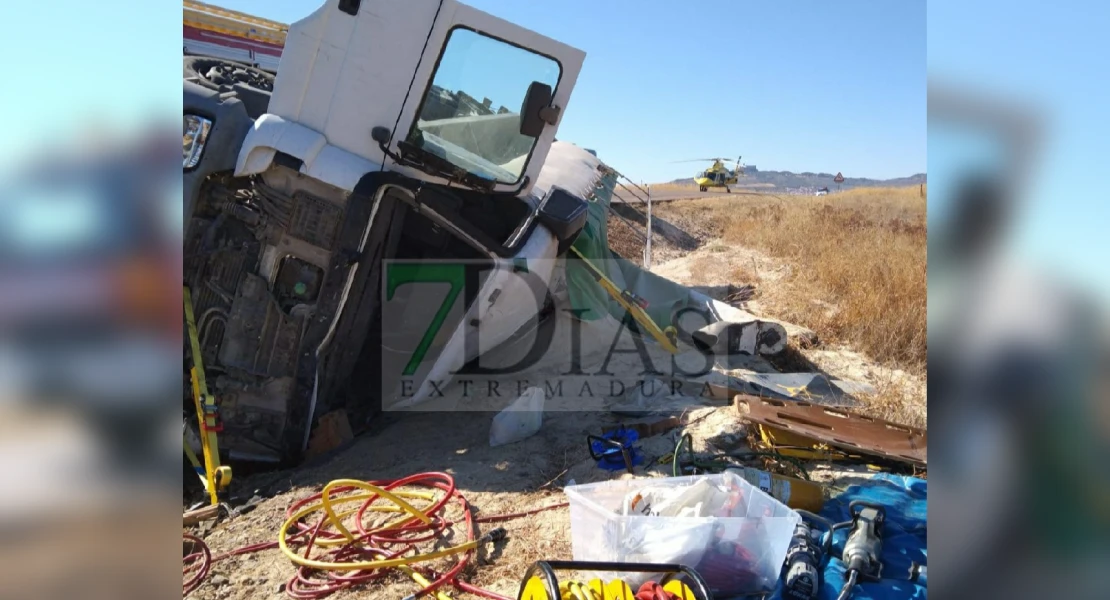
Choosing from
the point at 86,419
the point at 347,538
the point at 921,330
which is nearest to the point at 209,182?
the point at 347,538

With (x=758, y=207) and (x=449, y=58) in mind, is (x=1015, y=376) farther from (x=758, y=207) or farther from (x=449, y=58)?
(x=758, y=207)

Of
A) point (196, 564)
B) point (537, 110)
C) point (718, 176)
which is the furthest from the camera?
point (718, 176)

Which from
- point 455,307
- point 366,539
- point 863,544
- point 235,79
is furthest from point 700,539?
point 235,79

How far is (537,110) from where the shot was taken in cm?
437

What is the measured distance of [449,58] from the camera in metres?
4.29

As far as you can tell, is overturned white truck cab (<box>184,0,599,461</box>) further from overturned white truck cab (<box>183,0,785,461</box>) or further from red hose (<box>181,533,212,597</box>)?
red hose (<box>181,533,212,597</box>)

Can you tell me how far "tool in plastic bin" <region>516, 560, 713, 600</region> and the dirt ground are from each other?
49 centimetres

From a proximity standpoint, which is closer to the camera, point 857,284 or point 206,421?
point 206,421

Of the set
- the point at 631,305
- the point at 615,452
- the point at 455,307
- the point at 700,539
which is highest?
the point at 631,305

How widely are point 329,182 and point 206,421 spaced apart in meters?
1.53

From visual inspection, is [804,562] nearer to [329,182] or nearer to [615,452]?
[615,452]

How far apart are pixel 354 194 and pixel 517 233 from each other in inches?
41.9

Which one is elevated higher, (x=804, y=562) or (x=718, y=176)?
(x=718, y=176)

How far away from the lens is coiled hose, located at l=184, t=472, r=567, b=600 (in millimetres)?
2984
